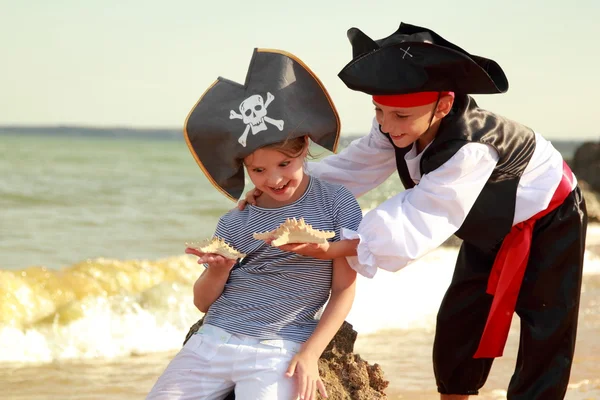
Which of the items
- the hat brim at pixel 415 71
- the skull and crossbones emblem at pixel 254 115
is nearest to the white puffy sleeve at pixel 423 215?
the hat brim at pixel 415 71

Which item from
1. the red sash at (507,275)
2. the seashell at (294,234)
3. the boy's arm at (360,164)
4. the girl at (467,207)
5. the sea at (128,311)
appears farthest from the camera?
the sea at (128,311)

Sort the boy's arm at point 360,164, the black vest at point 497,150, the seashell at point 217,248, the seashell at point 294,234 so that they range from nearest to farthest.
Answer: the seashell at point 294,234
the seashell at point 217,248
the black vest at point 497,150
the boy's arm at point 360,164

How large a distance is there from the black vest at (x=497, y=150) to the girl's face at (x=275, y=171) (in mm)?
510

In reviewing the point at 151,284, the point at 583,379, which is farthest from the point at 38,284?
the point at 583,379

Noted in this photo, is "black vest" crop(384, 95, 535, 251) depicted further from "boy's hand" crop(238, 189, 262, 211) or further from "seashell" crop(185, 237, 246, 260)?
"seashell" crop(185, 237, 246, 260)

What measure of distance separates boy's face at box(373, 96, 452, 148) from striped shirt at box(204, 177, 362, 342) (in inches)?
11.5

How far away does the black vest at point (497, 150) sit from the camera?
312 cm

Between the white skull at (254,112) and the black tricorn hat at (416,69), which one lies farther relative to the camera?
the black tricorn hat at (416,69)

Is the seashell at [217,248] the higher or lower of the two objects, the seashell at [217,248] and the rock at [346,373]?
the higher

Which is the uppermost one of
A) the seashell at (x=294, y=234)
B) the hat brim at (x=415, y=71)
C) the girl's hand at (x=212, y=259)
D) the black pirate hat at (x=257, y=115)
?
the hat brim at (x=415, y=71)

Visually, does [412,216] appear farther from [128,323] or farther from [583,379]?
[128,323]

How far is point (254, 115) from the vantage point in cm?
286

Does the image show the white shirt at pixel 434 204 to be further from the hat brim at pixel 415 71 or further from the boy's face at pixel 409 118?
the hat brim at pixel 415 71

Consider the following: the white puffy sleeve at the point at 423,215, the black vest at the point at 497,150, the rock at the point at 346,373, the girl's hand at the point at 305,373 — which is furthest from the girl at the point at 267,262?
the black vest at the point at 497,150
